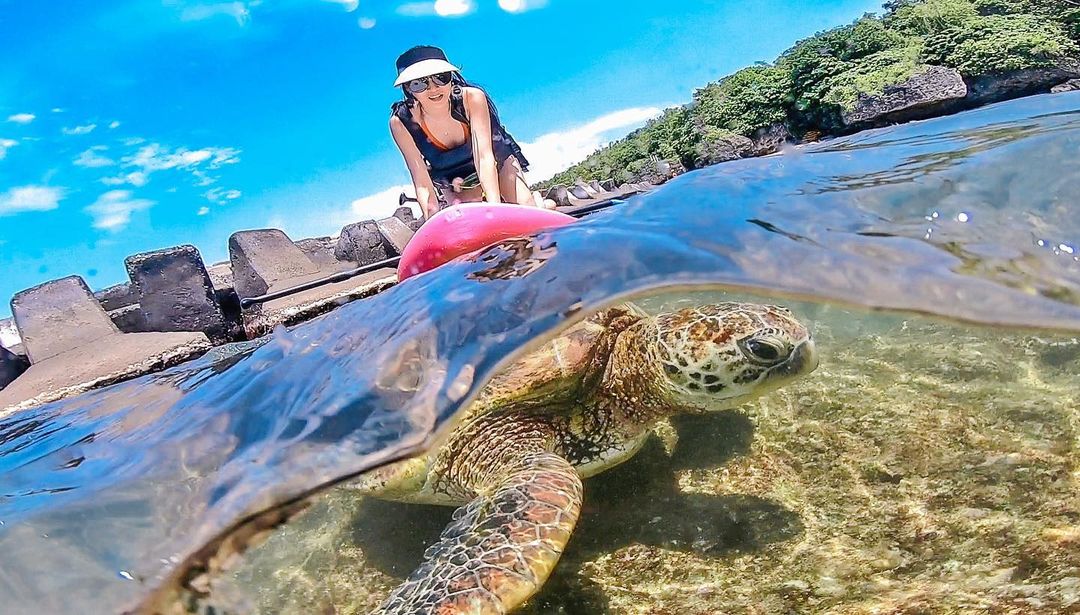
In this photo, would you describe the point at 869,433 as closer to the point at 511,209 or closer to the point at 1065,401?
the point at 1065,401

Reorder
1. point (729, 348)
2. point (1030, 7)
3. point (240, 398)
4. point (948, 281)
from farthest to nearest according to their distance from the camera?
point (1030, 7), point (240, 398), point (729, 348), point (948, 281)

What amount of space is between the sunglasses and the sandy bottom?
3.43 m

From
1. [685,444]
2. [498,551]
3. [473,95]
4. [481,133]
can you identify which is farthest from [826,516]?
[473,95]

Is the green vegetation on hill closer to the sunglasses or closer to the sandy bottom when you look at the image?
the sunglasses

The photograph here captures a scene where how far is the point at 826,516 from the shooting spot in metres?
2.47

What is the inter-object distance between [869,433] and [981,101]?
52.0 ft

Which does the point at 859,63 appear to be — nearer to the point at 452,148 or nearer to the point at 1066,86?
the point at 1066,86

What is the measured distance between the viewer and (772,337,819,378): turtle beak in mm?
2520

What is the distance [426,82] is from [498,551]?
4.33 m

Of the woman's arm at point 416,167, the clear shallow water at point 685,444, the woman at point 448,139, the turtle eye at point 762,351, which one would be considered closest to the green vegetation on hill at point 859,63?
the woman at point 448,139

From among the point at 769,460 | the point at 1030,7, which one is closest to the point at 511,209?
the point at 769,460

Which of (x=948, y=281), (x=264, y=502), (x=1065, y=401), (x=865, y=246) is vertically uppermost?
(x=865, y=246)

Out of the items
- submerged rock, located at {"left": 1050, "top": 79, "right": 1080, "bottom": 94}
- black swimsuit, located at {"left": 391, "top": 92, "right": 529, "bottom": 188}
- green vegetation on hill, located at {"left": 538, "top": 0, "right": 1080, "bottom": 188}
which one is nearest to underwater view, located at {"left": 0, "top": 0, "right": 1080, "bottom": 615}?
black swimsuit, located at {"left": 391, "top": 92, "right": 529, "bottom": 188}

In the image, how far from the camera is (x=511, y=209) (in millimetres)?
3764
